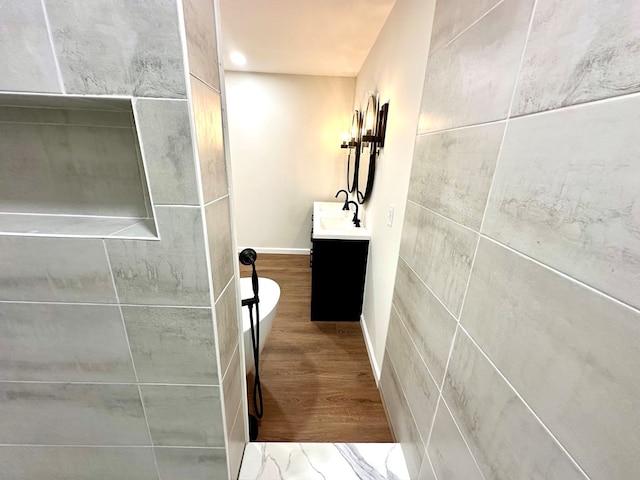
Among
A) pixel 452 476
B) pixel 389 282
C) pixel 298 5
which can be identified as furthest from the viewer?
pixel 298 5

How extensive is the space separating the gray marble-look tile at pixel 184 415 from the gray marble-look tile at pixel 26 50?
35.2 inches

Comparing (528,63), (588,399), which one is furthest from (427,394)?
(528,63)

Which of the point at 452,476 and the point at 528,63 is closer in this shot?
the point at 528,63

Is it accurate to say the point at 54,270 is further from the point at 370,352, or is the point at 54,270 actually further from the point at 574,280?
the point at 370,352

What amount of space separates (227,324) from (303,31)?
2190 mm

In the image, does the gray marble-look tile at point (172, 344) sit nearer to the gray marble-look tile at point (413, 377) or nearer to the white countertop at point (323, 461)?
the white countertop at point (323, 461)

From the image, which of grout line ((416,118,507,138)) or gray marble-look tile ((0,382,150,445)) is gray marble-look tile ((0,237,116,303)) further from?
grout line ((416,118,507,138))

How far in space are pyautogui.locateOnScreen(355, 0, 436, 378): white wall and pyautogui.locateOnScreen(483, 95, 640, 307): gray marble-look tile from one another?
0.75m

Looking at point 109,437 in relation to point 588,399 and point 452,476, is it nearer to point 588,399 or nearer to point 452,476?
point 452,476

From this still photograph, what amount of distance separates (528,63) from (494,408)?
31.5 inches

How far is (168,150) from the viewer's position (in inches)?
25.6

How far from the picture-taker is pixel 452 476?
0.80 metres

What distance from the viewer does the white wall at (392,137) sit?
4.19 ft

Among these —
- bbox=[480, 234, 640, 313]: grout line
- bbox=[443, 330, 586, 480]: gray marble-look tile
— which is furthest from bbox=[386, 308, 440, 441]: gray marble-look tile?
bbox=[480, 234, 640, 313]: grout line
